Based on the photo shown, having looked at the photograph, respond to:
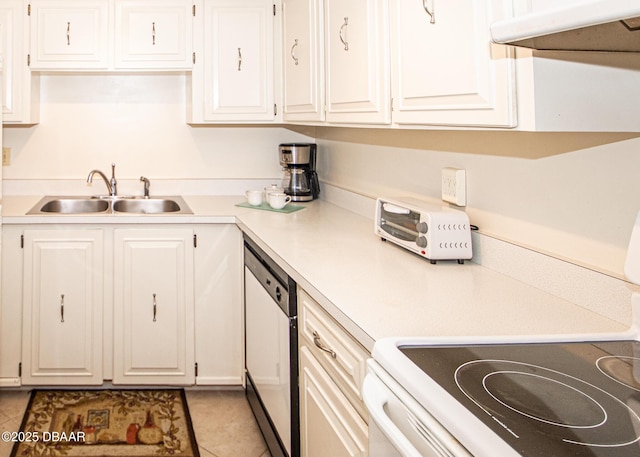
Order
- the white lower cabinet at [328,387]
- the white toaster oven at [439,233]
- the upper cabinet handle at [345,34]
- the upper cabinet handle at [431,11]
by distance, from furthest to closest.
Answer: the upper cabinet handle at [345,34]
the white toaster oven at [439,233]
the upper cabinet handle at [431,11]
the white lower cabinet at [328,387]

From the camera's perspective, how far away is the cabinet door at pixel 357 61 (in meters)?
1.65

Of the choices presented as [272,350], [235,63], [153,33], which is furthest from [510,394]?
[153,33]

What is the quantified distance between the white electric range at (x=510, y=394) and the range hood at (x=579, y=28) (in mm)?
320

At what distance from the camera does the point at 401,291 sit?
138 cm

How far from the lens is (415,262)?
1676 millimetres

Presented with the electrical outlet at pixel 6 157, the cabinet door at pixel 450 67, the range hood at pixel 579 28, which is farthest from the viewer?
the electrical outlet at pixel 6 157

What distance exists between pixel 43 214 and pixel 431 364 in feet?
7.23

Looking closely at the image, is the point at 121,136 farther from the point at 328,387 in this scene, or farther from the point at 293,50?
the point at 328,387

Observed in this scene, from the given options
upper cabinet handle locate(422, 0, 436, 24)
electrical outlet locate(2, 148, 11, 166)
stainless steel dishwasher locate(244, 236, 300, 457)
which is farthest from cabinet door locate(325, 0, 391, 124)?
electrical outlet locate(2, 148, 11, 166)

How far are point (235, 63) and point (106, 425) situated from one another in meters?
1.81

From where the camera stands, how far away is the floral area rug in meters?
2.19

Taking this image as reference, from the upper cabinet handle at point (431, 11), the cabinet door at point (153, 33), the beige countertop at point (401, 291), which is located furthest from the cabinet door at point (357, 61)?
the cabinet door at point (153, 33)

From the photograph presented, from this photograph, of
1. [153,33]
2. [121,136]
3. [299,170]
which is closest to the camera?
[153,33]

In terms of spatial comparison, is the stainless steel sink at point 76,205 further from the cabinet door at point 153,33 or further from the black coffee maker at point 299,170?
the black coffee maker at point 299,170
